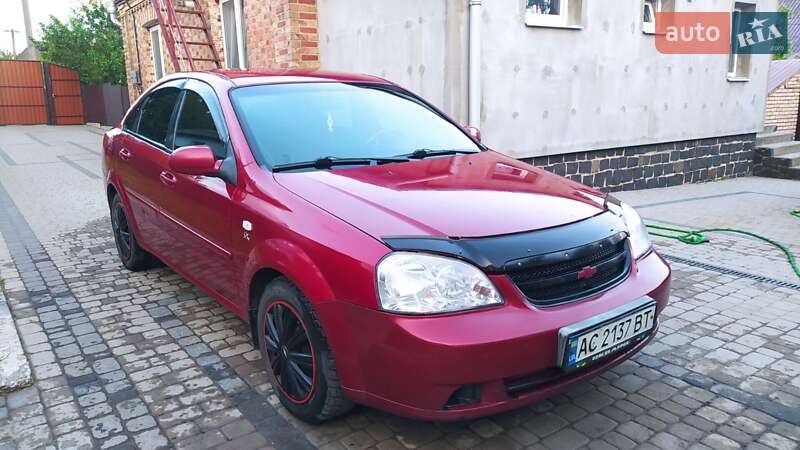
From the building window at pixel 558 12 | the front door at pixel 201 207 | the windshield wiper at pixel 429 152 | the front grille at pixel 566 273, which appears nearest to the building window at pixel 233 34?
the building window at pixel 558 12

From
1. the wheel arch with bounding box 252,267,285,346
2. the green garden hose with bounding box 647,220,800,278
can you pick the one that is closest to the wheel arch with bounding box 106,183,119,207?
the wheel arch with bounding box 252,267,285,346

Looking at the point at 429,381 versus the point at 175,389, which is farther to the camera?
the point at 175,389

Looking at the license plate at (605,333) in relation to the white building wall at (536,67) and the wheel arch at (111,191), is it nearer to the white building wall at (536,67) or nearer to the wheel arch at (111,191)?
the wheel arch at (111,191)

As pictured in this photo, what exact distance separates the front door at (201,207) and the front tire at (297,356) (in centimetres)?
48

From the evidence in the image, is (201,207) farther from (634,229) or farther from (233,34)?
(233,34)

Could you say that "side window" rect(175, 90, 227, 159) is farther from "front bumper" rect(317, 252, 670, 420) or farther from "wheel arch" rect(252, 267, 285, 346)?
"front bumper" rect(317, 252, 670, 420)

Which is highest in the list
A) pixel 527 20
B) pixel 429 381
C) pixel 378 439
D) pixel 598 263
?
pixel 527 20

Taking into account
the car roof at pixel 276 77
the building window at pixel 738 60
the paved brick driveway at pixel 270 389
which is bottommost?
the paved brick driveway at pixel 270 389

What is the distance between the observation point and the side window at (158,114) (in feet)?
13.7

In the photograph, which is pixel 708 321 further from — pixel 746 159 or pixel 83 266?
pixel 746 159

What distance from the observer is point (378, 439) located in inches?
108

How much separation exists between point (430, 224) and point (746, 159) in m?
11.4

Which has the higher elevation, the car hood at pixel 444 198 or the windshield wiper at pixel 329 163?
the windshield wiper at pixel 329 163

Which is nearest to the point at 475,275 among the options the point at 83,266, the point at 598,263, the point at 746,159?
the point at 598,263
